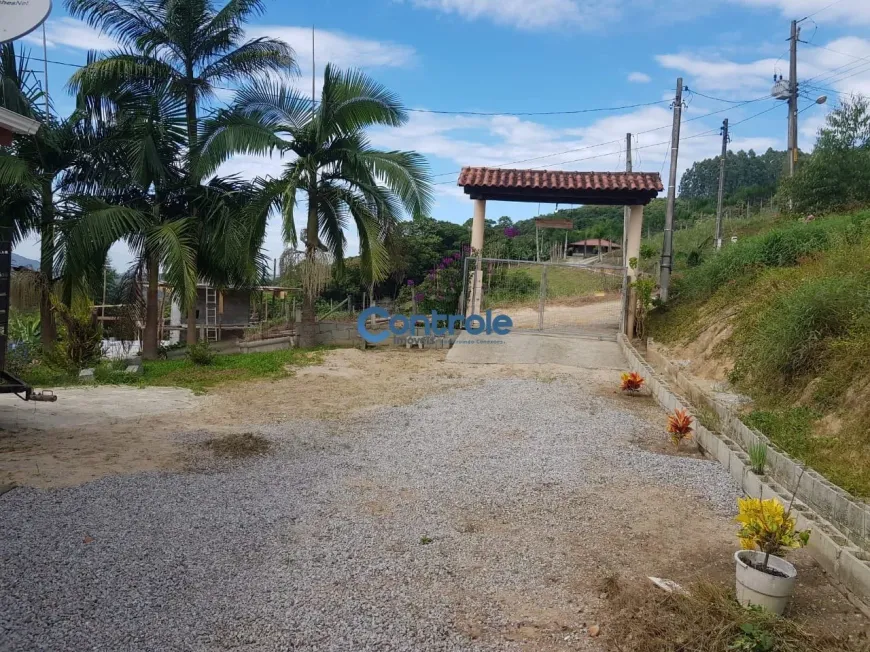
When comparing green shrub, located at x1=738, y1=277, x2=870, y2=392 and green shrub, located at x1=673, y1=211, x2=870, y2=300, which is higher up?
green shrub, located at x1=673, y1=211, x2=870, y2=300

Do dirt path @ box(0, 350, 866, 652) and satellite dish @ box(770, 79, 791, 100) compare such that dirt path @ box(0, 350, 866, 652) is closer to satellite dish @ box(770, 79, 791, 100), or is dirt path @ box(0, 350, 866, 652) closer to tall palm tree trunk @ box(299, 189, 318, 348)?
tall palm tree trunk @ box(299, 189, 318, 348)

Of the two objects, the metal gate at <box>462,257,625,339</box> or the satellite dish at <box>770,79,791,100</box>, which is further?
the satellite dish at <box>770,79,791,100</box>

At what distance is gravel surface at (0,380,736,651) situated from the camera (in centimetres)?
310

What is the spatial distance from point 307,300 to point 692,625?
1235 cm

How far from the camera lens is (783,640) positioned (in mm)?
2844

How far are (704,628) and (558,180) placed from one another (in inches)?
526

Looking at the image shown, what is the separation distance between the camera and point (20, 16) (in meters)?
4.73

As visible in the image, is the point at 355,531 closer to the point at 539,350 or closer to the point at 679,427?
the point at 679,427

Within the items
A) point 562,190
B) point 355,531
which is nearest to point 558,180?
point 562,190

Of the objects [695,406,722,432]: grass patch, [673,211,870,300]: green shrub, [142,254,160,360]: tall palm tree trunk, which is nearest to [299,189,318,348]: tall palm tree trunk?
[142,254,160,360]: tall palm tree trunk

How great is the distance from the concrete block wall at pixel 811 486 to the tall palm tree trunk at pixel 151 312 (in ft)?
37.3

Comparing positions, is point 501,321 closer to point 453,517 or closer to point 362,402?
point 362,402

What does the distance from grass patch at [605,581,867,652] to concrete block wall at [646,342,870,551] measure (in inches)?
42.7

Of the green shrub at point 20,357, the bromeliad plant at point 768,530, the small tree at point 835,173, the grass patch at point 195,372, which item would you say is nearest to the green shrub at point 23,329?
the green shrub at point 20,357
